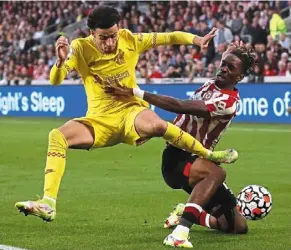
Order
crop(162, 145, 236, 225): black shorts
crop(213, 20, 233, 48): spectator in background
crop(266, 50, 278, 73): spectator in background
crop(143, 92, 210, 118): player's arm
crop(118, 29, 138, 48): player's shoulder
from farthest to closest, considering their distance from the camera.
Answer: crop(213, 20, 233, 48): spectator in background
crop(266, 50, 278, 73): spectator in background
crop(118, 29, 138, 48): player's shoulder
crop(162, 145, 236, 225): black shorts
crop(143, 92, 210, 118): player's arm

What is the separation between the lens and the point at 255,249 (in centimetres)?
720

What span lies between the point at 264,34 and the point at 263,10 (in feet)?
4.59

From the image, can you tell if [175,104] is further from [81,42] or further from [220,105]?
[81,42]

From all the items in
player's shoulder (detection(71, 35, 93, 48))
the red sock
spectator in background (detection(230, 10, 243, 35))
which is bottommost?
spectator in background (detection(230, 10, 243, 35))

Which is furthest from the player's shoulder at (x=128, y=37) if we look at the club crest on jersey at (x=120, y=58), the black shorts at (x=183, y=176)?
the black shorts at (x=183, y=176)

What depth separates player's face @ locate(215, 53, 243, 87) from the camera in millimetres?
7617

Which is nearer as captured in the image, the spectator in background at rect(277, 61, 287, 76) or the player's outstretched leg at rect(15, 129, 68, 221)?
the player's outstretched leg at rect(15, 129, 68, 221)

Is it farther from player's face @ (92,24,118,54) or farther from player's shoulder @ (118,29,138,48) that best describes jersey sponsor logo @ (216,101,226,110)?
player's shoulder @ (118,29,138,48)

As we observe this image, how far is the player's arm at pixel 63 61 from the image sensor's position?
7.72 meters

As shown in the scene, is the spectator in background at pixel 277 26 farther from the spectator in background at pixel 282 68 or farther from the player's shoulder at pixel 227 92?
the player's shoulder at pixel 227 92

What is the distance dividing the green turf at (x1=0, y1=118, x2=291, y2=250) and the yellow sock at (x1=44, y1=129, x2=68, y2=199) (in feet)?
1.59

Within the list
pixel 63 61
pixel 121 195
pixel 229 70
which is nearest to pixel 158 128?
pixel 229 70

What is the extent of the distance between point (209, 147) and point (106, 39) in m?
1.40

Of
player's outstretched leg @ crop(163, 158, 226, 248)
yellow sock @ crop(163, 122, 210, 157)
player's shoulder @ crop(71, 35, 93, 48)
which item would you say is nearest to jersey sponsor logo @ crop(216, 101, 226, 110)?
yellow sock @ crop(163, 122, 210, 157)
